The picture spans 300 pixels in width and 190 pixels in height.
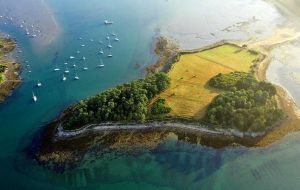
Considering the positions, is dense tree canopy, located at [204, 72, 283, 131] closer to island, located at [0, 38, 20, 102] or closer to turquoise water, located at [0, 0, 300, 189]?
turquoise water, located at [0, 0, 300, 189]

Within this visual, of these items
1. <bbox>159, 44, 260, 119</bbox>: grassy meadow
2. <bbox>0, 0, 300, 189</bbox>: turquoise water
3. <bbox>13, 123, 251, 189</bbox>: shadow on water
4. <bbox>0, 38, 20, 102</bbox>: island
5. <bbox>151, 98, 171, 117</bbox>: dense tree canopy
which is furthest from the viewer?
<bbox>0, 38, 20, 102</bbox>: island

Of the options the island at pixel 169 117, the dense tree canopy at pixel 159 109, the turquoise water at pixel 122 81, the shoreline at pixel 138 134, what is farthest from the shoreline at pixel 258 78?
the turquoise water at pixel 122 81

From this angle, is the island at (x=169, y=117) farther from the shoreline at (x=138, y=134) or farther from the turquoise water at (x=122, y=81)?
the turquoise water at (x=122, y=81)

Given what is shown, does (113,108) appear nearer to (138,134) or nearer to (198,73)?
(138,134)

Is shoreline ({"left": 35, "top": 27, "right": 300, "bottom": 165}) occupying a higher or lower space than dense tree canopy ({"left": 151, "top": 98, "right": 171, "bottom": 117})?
lower

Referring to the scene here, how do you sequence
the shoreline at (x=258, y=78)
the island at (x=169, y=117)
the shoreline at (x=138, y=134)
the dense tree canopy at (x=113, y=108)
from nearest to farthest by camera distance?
the shoreline at (x=138, y=134) < the island at (x=169, y=117) < the shoreline at (x=258, y=78) < the dense tree canopy at (x=113, y=108)

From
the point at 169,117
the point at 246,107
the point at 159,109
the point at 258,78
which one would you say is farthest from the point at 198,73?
the point at 169,117

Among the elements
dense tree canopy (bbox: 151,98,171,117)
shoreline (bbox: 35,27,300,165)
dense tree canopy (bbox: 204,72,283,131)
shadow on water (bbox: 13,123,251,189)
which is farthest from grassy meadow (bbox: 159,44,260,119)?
shadow on water (bbox: 13,123,251,189)

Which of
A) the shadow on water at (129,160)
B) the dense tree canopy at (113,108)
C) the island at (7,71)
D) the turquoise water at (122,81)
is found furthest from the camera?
the island at (7,71)
